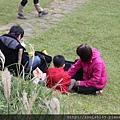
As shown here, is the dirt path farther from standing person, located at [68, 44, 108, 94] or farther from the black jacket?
standing person, located at [68, 44, 108, 94]

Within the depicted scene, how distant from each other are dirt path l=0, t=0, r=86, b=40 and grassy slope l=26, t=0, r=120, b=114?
0.23 meters

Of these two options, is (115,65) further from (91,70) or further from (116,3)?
(116,3)

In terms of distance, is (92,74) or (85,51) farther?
(92,74)

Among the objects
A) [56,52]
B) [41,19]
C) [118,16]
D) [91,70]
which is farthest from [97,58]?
[118,16]

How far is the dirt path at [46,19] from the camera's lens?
670 centimetres

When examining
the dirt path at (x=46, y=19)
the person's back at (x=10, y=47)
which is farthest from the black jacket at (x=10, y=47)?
the dirt path at (x=46, y=19)

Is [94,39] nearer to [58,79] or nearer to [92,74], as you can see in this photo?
[92,74]

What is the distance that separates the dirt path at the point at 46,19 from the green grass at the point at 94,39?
21 cm

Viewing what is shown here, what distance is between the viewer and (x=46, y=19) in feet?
24.8

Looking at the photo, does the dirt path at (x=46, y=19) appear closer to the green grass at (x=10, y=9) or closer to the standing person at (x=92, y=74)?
the green grass at (x=10, y=9)

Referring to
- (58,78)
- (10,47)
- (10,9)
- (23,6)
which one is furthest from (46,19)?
(58,78)

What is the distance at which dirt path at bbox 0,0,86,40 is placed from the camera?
6.70 m

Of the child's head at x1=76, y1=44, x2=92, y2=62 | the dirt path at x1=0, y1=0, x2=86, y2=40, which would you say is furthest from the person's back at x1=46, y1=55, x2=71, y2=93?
the dirt path at x1=0, y1=0, x2=86, y2=40

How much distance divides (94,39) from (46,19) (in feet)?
5.26
